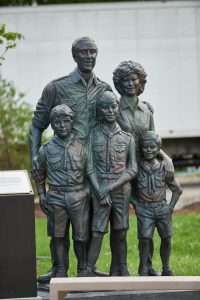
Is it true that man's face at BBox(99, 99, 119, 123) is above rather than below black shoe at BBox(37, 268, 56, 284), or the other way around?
above

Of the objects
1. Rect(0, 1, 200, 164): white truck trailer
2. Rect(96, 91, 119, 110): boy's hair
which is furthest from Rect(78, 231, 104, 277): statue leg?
Rect(0, 1, 200, 164): white truck trailer

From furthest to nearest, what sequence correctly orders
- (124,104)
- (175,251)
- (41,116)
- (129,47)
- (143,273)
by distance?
(129,47) < (175,251) < (41,116) < (124,104) < (143,273)

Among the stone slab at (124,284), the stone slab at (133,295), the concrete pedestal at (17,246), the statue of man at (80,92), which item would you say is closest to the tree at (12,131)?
the statue of man at (80,92)

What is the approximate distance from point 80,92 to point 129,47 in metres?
12.4

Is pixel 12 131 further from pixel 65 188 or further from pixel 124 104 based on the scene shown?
pixel 65 188

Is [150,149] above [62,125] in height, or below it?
below

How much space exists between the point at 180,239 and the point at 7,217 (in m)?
6.42

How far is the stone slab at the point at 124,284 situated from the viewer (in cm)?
884

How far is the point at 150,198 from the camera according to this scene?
10047 mm

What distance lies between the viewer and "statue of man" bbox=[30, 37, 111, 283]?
10.2 m

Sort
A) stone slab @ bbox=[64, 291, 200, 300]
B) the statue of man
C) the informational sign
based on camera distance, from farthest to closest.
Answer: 1. the statue of man
2. the informational sign
3. stone slab @ bbox=[64, 291, 200, 300]

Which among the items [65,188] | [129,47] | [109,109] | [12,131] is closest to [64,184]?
[65,188]

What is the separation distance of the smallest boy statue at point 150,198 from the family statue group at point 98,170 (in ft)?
0.03

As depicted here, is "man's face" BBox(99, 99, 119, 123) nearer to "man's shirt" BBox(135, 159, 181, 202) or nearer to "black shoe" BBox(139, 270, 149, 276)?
Answer: "man's shirt" BBox(135, 159, 181, 202)
